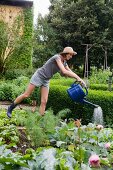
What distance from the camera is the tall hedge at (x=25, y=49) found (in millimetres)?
19953

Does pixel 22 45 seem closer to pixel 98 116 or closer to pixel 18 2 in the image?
pixel 18 2

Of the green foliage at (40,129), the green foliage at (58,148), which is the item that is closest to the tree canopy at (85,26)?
the green foliage at (58,148)

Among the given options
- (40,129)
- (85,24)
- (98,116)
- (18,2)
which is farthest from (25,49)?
(85,24)

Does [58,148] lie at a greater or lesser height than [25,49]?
lesser

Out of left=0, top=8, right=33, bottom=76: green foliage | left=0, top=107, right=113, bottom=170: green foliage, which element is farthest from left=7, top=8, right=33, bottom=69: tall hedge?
left=0, top=107, right=113, bottom=170: green foliage

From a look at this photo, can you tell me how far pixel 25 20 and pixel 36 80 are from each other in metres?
13.4

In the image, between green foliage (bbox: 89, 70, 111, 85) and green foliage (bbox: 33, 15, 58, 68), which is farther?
green foliage (bbox: 33, 15, 58, 68)

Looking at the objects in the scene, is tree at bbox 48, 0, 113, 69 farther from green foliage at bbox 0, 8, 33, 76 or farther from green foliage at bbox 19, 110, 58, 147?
green foliage at bbox 19, 110, 58, 147

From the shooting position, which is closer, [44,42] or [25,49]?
[25,49]

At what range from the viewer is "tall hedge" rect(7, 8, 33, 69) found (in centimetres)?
1995

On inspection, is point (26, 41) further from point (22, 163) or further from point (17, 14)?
point (22, 163)

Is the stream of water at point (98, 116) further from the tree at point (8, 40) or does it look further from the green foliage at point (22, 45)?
the green foliage at point (22, 45)

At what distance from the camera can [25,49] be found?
2003 cm

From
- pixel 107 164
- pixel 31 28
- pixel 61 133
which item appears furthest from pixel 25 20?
pixel 107 164
